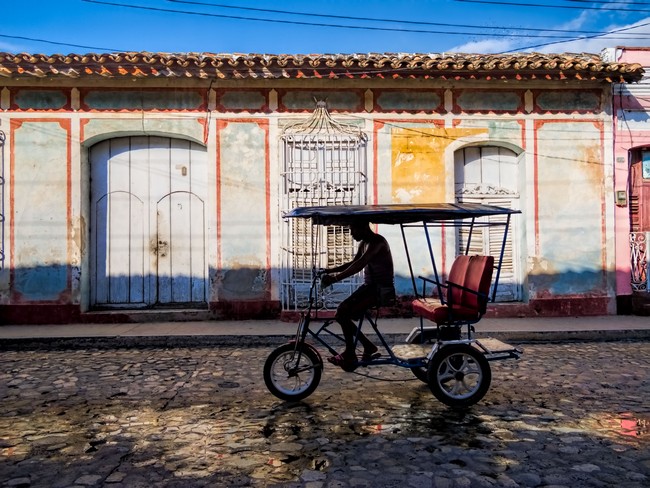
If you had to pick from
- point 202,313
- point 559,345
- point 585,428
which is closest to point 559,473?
point 585,428

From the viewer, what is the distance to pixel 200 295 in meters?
10.6

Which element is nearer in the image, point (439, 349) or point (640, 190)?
point (439, 349)

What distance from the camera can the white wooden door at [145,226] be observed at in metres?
10.5

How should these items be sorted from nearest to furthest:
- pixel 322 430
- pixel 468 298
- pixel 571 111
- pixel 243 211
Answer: pixel 322 430, pixel 468 298, pixel 243 211, pixel 571 111

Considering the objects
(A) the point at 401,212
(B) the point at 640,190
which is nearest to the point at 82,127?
(A) the point at 401,212

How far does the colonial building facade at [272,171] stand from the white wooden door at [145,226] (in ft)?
0.08

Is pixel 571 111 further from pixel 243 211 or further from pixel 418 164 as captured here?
pixel 243 211

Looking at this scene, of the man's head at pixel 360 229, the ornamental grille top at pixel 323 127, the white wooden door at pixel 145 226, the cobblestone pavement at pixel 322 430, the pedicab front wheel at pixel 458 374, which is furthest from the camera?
the white wooden door at pixel 145 226

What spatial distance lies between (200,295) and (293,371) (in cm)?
589

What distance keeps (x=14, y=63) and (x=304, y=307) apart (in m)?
6.36

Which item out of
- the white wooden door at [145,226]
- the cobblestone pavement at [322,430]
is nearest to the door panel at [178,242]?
the white wooden door at [145,226]

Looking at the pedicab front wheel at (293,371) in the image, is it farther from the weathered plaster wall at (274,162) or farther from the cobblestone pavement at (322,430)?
the weathered plaster wall at (274,162)

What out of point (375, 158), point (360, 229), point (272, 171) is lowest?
point (360, 229)

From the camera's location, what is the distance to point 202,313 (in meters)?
10.1
